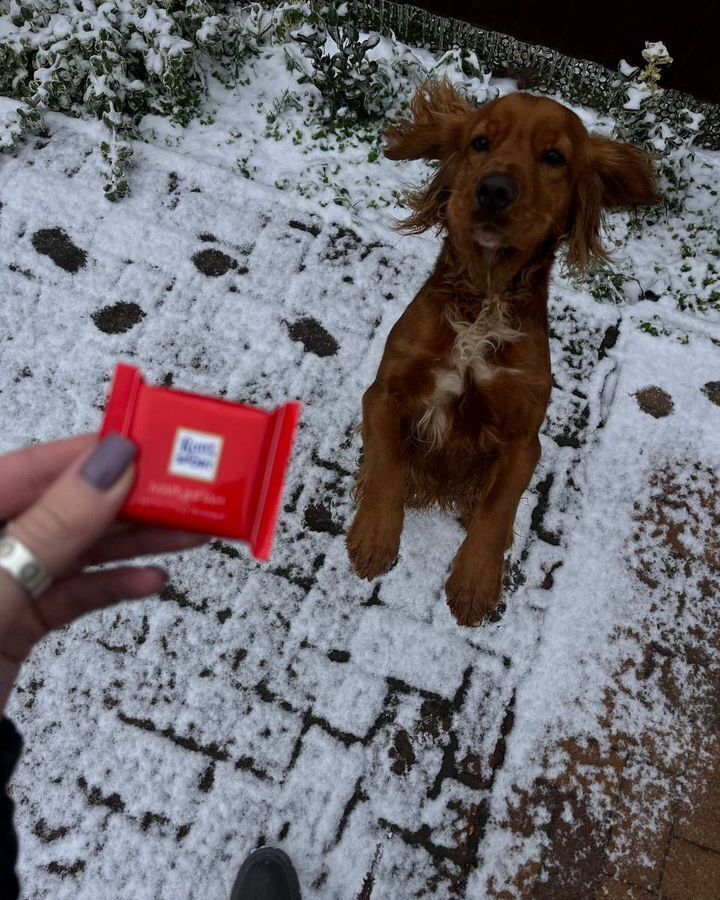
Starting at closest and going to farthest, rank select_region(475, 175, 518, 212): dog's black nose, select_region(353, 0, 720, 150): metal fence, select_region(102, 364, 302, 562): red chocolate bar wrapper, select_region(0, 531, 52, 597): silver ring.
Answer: select_region(0, 531, 52, 597): silver ring
select_region(102, 364, 302, 562): red chocolate bar wrapper
select_region(475, 175, 518, 212): dog's black nose
select_region(353, 0, 720, 150): metal fence

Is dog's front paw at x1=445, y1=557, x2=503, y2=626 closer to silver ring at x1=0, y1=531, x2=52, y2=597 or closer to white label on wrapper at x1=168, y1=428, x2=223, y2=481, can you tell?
white label on wrapper at x1=168, y1=428, x2=223, y2=481

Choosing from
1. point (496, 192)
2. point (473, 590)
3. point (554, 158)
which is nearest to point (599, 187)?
point (554, 158)

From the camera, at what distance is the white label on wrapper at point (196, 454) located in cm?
120

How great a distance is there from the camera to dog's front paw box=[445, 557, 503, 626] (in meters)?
2.14

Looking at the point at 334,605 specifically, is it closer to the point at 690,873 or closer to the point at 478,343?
the point at 478,343

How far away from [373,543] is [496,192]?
1128mm

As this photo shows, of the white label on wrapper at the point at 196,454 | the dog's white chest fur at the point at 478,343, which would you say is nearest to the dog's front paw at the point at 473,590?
the dog's white chest fur at the point at 478,343

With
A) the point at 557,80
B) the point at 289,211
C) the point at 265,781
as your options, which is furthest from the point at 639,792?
the point at 557,80

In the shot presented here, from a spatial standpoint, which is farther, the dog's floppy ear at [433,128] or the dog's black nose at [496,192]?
the dog's floppy ear at [433,128]

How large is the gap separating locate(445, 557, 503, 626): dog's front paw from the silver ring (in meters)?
1.39

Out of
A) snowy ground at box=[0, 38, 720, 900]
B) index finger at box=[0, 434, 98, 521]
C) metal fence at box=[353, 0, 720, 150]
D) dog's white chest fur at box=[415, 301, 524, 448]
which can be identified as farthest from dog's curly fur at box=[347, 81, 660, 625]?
metal fence at box=[353, 0, 720, 150]

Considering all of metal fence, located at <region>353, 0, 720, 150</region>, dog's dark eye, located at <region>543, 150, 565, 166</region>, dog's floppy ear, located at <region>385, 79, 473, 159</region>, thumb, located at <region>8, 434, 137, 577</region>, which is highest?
metal fence, located at <region>353, 0, 720, 150</region>

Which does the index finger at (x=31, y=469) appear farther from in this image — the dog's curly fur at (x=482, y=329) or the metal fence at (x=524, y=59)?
the metal fence at (x=524, y=59)

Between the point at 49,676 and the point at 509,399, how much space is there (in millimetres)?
1822
